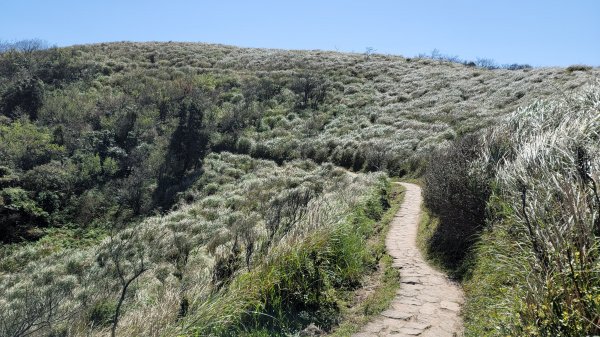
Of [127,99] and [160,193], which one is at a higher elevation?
[127,99]

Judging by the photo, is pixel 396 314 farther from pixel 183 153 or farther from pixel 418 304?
pixel 183 153

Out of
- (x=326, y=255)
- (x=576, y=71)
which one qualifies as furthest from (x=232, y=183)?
(x=576, y=71)

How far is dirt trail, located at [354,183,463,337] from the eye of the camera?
18.1 ft

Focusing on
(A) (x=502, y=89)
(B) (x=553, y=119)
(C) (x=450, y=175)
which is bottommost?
(C) (x=450, y=175)

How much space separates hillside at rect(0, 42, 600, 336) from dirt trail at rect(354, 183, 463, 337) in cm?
59

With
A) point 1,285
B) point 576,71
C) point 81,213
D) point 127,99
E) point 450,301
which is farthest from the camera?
point 127,99

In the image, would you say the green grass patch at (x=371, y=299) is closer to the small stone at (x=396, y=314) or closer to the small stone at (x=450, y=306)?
the small stone at (x=396, y=314)

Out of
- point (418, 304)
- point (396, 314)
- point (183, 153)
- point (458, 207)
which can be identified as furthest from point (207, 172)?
point (396, 314)

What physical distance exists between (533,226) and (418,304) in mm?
2216

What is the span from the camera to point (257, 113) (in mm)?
33250

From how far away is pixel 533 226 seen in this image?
459cm

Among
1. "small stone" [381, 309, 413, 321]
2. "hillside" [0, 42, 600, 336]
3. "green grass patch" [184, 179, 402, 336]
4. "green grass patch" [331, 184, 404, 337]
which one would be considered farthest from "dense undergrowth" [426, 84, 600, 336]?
"hillside" [0, 42, 600, 336]

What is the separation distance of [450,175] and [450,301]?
10.5ft

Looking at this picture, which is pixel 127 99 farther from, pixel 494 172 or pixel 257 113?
pixel 494 172
